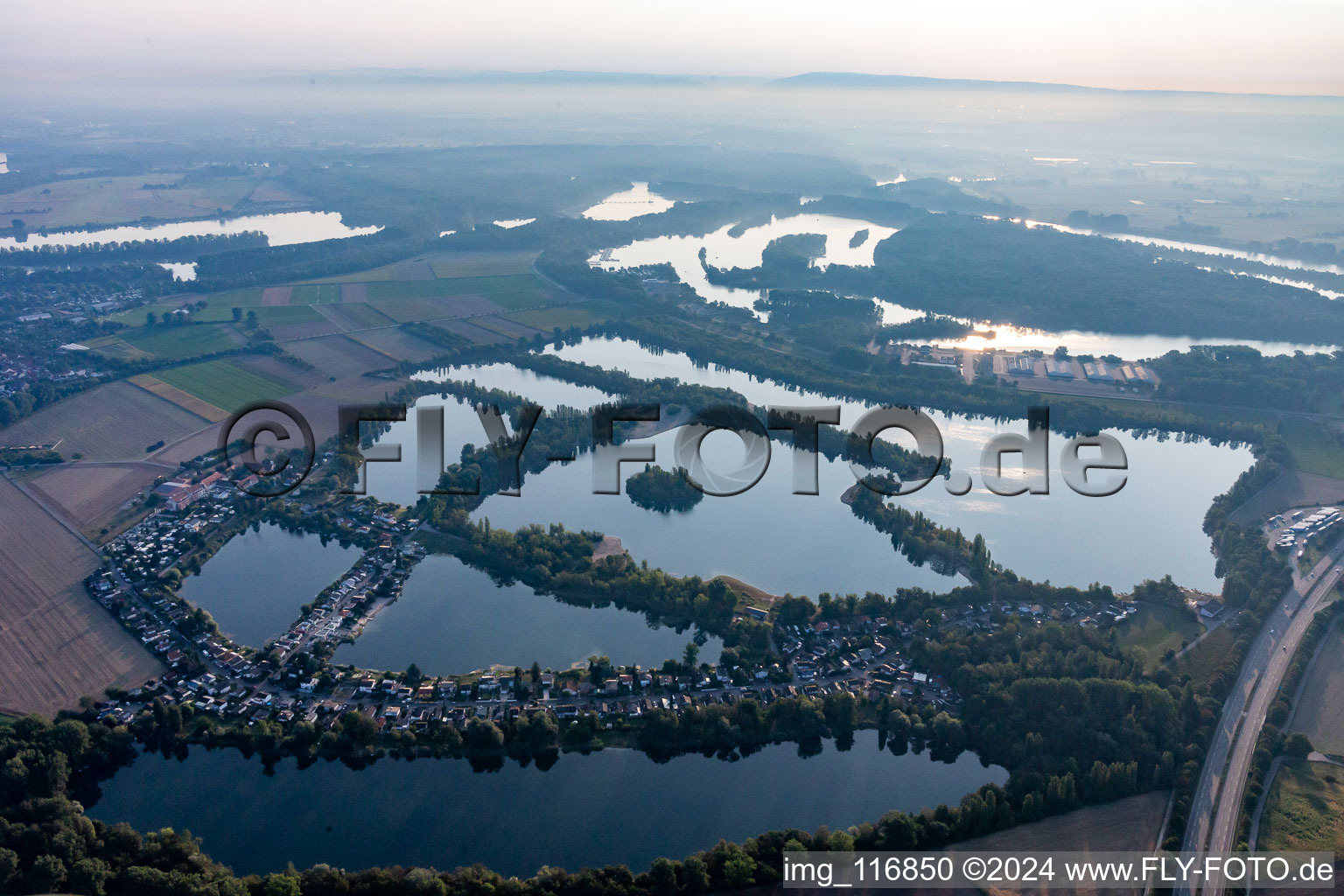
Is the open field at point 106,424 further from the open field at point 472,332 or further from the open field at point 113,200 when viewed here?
the open field at point 113,200

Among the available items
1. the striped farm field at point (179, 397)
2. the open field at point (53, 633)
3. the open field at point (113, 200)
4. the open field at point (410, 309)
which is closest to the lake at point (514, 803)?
the open field at point (53, 633)

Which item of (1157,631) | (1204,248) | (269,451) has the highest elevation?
(1204,248)

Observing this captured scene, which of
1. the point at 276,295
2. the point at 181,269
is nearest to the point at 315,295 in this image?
the point at 276,295

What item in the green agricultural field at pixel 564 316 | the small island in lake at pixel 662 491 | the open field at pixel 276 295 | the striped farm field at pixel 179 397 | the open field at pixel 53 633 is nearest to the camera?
the open field at pixel 53 633

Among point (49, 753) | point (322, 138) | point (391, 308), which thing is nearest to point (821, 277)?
point (391, 308)

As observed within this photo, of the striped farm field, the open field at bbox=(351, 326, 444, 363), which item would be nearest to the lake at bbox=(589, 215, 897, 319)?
the open field at bbox=(351, 326, 444, 363)

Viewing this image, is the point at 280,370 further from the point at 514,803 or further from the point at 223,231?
the point at 223,231

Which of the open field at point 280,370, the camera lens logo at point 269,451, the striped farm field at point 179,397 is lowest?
the camera lens logo at point 269,451
